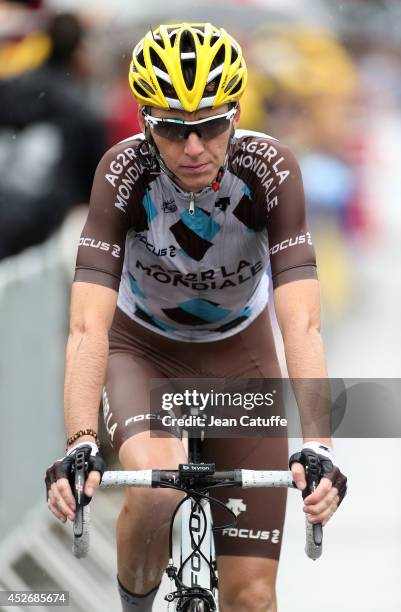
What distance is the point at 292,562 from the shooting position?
661cm

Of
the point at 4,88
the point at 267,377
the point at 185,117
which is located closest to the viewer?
the point at 185,117

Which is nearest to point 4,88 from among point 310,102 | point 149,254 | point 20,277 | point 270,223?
point 20,277

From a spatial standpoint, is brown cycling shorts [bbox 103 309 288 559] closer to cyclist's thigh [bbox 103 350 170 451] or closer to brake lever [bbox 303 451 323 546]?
cyclist's thigh [bbox 103 350 170 451]

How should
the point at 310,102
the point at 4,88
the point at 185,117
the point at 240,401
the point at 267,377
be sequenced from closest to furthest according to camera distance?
the point at 185,117 < the point at 240,401 < the point at 267,377 < the point at 4,88 < the point at 310,102

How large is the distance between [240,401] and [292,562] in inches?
94.9

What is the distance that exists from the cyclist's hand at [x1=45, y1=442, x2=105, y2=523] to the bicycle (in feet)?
0.07

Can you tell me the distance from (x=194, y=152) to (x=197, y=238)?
0.54m

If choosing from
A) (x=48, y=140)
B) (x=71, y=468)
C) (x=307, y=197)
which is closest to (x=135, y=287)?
(x=71, y=468)

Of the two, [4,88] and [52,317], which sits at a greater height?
[4,88]

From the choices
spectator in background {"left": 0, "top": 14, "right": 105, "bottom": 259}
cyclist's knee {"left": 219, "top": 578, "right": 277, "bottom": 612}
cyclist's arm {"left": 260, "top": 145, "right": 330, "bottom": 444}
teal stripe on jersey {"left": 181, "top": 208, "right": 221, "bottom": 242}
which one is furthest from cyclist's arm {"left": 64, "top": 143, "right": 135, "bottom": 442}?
spectator in background {"left": 0, "top": 14, "right": 105, "bottom": 259}

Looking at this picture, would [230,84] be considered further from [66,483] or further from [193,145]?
[66,483]

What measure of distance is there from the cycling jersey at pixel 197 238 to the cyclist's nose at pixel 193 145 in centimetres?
28

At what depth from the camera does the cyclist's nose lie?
12.8ft

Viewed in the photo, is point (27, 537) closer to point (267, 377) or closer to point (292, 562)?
point (292, 562)
